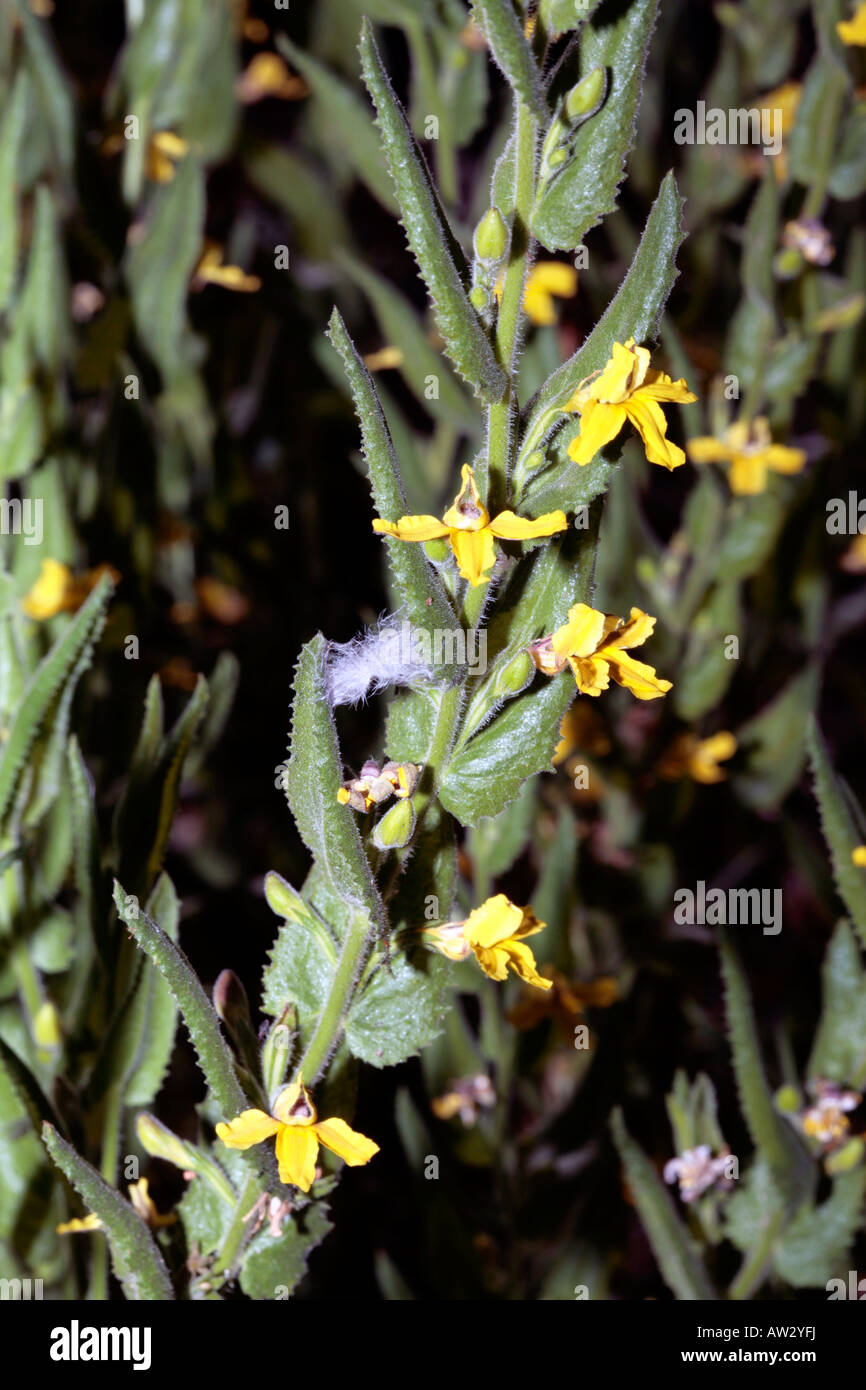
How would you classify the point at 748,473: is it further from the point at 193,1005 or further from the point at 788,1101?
the point at 193,1005

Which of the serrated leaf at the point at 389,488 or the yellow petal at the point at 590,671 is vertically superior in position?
the serrated leaf at the point at 389,488

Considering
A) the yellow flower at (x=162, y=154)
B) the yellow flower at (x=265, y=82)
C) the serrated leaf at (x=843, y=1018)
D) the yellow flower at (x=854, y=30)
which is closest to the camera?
the serrated leaf at (x=843, y=1018)

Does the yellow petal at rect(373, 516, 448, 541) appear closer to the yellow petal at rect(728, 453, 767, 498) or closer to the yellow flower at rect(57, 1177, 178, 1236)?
the yellow flower at rect(57, 1177, 178, 1236)

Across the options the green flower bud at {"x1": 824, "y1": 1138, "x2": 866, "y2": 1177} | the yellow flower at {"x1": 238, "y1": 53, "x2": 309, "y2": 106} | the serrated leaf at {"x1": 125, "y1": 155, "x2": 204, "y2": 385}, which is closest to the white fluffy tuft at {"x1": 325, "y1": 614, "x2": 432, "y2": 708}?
the green flower bud at {"x1": 824, "y1": 1138, "x2": 866, "y2": 1177}

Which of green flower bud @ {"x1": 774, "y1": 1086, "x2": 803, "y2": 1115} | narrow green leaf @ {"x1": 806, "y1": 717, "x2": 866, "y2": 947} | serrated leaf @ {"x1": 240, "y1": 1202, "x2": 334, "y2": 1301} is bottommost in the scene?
serrated leaf @ {"x1": 240, "y1": 1202, "x2": 334, "y2": 1301}

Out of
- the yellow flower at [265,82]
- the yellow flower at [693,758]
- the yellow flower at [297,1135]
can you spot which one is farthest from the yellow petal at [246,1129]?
the yellow flower at [265,82]

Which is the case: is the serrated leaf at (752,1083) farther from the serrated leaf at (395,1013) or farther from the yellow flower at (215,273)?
the yellow flower at (215,273)

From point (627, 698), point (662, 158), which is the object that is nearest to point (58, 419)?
point (627, 698)

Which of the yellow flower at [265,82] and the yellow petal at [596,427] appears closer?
the yellow petal at [596,427]
